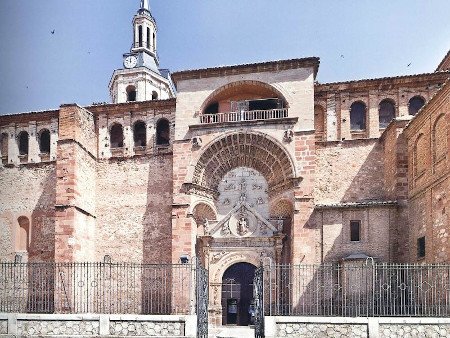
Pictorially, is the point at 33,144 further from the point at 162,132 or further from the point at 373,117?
the point at 373,117

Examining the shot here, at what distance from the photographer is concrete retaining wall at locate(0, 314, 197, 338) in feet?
45.1

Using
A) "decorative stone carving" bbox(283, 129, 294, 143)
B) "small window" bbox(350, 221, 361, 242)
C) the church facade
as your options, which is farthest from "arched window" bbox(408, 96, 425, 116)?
"small window" bbox(350, 221, 361, 242)

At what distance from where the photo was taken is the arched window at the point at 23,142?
2323cm

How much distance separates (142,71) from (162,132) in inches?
627

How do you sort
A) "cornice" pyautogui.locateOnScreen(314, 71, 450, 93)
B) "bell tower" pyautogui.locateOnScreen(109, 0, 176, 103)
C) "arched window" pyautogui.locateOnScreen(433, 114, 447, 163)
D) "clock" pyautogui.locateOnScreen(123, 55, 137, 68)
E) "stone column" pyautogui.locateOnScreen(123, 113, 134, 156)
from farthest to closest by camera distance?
"clock" pyautogui.locateOnScreen(123, 55, 137, 68), "bell tower" pyautogui.locateOnScreen(109, 0, 176, 103), "stone column" pyautogui.locateOnScreen(123, 113, 134, 156), "cornice" pyautogui.locateOnScreen(314, 71, 450, 93), "arched window" pyautogui.locateOnScreen(433, 114, 447, 163)

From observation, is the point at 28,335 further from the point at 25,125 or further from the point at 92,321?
the point at 25,125

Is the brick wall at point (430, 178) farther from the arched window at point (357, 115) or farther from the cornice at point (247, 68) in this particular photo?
the cornice at point (247, 68)

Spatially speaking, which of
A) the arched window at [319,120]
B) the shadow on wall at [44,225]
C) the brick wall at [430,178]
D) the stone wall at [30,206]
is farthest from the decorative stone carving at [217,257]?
the brick wall at [430,178]

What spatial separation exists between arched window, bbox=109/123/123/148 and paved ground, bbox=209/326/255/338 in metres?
9.34

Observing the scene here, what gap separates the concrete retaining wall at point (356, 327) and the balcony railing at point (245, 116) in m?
9.38

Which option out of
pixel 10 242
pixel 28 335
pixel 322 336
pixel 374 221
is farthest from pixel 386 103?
pixel 10 242

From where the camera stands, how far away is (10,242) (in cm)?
2223

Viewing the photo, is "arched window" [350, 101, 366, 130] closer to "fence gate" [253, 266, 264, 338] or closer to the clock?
"fence gate" [253, 266, 264, 338]

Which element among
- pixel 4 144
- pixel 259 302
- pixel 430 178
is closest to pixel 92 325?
pixel 259 302
